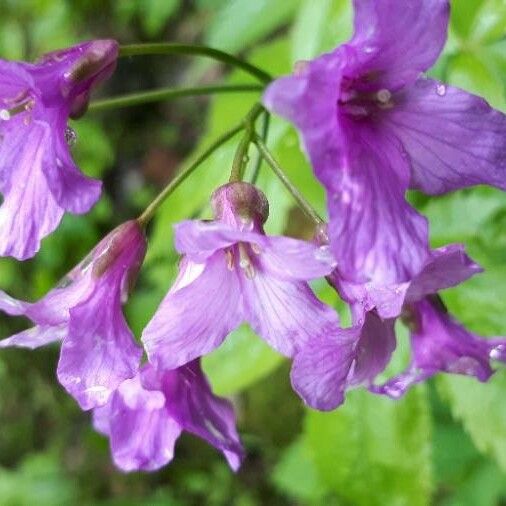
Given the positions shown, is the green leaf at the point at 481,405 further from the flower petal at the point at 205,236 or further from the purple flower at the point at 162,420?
the flower petal at the point at 205,236

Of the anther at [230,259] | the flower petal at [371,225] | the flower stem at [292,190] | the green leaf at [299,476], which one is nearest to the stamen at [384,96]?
the flower petal at [371,225]

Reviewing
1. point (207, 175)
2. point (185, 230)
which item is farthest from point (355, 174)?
point (207, 175)

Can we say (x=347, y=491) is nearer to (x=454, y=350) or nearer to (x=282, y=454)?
(x=454, y=350)

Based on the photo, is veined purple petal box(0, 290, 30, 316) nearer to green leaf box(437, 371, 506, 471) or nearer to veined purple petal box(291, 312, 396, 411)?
veined purple petal box(291, 312, 396, 411)

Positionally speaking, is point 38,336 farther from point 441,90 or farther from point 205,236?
point 441,90

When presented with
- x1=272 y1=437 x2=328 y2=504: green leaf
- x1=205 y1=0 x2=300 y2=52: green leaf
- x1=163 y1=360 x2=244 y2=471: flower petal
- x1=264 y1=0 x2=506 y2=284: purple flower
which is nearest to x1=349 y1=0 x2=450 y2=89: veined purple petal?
x1=264 y1=0 x2=506 y2=284: purple flower


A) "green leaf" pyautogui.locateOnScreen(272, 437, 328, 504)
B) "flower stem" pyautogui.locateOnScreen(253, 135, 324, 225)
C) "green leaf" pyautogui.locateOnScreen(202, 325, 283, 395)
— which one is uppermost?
"flower stem" pyautogui.locateOnScreen(253, 135, 324, 225)

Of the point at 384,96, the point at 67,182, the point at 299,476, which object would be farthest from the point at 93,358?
the point at 299,476
